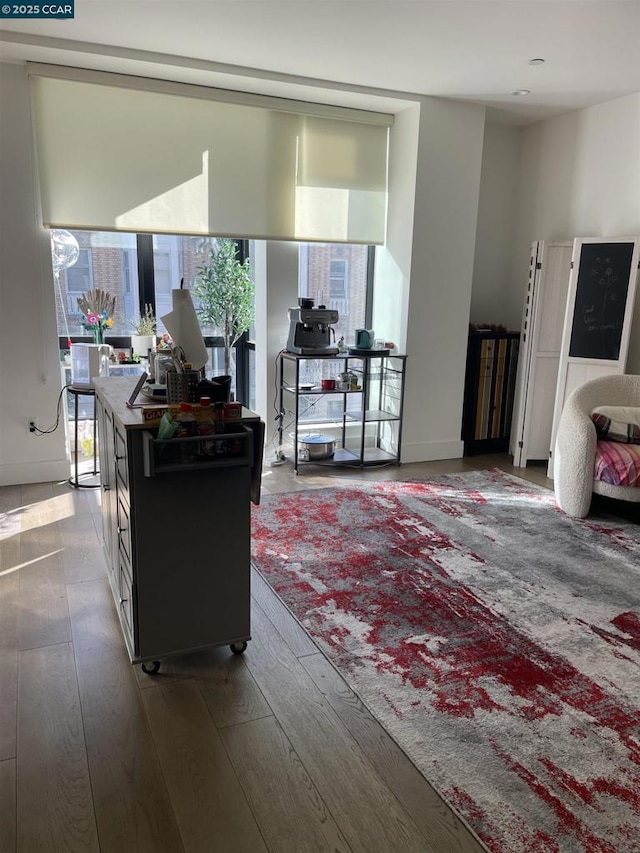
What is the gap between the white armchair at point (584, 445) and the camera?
3959 mm

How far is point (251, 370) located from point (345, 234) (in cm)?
138

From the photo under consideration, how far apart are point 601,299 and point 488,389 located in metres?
1.22

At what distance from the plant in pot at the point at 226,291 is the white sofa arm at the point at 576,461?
8.24ft

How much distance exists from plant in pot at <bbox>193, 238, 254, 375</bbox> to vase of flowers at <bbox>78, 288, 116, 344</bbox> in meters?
0.69

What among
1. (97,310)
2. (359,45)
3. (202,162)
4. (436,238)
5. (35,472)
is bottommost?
(35,472)

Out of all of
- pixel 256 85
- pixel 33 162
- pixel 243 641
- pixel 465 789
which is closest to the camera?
pixel 465 789

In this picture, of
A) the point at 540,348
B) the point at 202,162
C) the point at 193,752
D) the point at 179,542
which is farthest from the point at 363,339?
the point at 193,752

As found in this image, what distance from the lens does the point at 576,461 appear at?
4.00m

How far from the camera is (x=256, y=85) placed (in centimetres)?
432

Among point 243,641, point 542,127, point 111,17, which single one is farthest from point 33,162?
point 542,127

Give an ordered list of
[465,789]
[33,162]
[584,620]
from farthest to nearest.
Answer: [33,162] → [584,620] → [465,789]

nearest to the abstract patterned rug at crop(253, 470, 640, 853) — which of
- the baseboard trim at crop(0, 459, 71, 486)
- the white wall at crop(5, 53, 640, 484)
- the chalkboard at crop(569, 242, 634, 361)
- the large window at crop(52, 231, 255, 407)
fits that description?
the chalkboard at crop(569, 242, 634, 361)

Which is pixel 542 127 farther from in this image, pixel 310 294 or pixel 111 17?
pixel 111 17

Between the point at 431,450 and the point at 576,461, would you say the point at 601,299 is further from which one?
the point at 431,450
